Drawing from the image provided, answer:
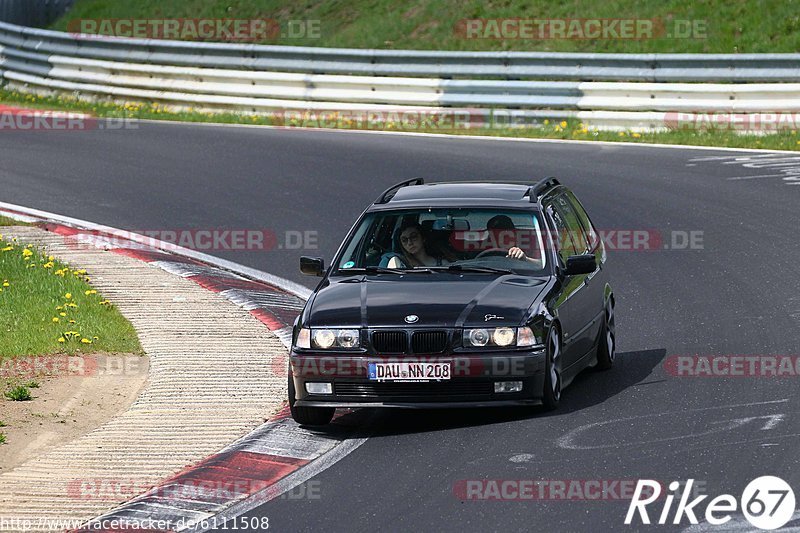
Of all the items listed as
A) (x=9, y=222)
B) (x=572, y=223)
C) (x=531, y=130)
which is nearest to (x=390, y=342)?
(x=572, y=223)

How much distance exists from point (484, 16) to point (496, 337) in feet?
62.2

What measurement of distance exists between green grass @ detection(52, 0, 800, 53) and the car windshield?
47.1 ft

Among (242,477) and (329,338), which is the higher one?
(329,338)

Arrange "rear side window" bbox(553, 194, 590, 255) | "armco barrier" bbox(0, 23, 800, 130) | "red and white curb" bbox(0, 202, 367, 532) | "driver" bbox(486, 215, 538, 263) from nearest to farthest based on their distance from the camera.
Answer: "red and white curb" bbox(0, 202, 367, 532), "driver" bbox(486, 215, 538, 263), "rear side window" bbox(553, 194, 590, 255), "armco barrier" bbox(0, 23, 800, 130)

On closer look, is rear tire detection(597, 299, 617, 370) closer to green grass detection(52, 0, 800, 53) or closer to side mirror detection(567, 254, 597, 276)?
side mirror detection(567, 254, 597, 276)

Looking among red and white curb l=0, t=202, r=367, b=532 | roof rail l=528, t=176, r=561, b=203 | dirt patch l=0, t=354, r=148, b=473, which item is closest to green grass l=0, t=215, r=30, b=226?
red and white curb l=0, t=202, r=367, b=532

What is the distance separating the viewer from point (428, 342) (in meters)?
9.23

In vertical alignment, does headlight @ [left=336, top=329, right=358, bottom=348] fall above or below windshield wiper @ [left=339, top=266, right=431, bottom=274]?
below

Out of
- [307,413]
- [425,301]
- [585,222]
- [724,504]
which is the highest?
[585,222]

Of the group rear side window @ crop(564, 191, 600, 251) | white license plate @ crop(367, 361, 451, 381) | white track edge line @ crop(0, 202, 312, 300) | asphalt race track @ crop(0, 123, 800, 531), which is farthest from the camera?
white track edge line @ crop(0, 202, 312, 300)

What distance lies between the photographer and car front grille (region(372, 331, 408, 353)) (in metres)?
9.24

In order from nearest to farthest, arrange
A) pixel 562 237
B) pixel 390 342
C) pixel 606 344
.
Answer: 1. pixel 390 342
2. pixel 562 237
3. pixel 606 344

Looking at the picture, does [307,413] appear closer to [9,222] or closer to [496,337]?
[496,337]

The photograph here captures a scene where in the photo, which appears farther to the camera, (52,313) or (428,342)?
(52,313)
